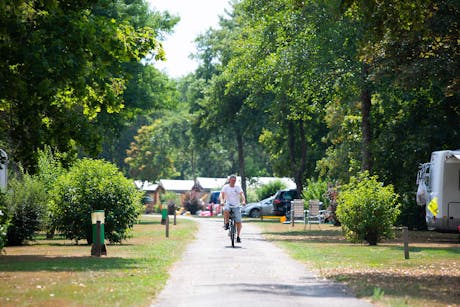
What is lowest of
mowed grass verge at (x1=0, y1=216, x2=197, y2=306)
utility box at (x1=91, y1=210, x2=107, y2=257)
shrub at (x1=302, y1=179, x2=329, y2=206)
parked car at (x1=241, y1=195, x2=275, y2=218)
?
mowed grass verge at (x1=0, y1=216, x2=197, y2=306)

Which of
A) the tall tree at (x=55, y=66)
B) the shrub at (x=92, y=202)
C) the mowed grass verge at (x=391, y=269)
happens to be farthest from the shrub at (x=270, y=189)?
the tall tree at (x=55, y=66)

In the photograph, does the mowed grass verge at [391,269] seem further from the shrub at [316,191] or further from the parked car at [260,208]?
the parked car at [260,208]

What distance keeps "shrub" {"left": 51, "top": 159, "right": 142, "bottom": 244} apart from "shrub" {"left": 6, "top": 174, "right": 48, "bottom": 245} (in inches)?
53.4

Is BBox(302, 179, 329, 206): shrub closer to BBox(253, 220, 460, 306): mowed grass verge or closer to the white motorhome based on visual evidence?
the white motorhome

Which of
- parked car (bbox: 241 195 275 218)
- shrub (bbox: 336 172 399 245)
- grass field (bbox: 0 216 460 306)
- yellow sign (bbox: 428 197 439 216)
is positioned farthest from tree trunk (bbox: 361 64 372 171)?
parked car (bbox: 241 195 275 218)

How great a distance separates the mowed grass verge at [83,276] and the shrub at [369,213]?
5.68 metres

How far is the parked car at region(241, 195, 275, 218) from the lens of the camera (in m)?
65.4

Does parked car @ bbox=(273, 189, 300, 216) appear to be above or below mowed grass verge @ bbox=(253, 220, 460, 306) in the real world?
above

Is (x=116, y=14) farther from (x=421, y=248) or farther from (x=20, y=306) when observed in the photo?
(x=20, y=306)

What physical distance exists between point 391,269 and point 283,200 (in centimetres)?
4300

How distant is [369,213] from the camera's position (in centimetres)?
2659

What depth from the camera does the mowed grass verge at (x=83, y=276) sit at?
1216cm

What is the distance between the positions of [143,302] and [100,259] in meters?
8.19

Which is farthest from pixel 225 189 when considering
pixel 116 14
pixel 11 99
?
pixel 116 14
